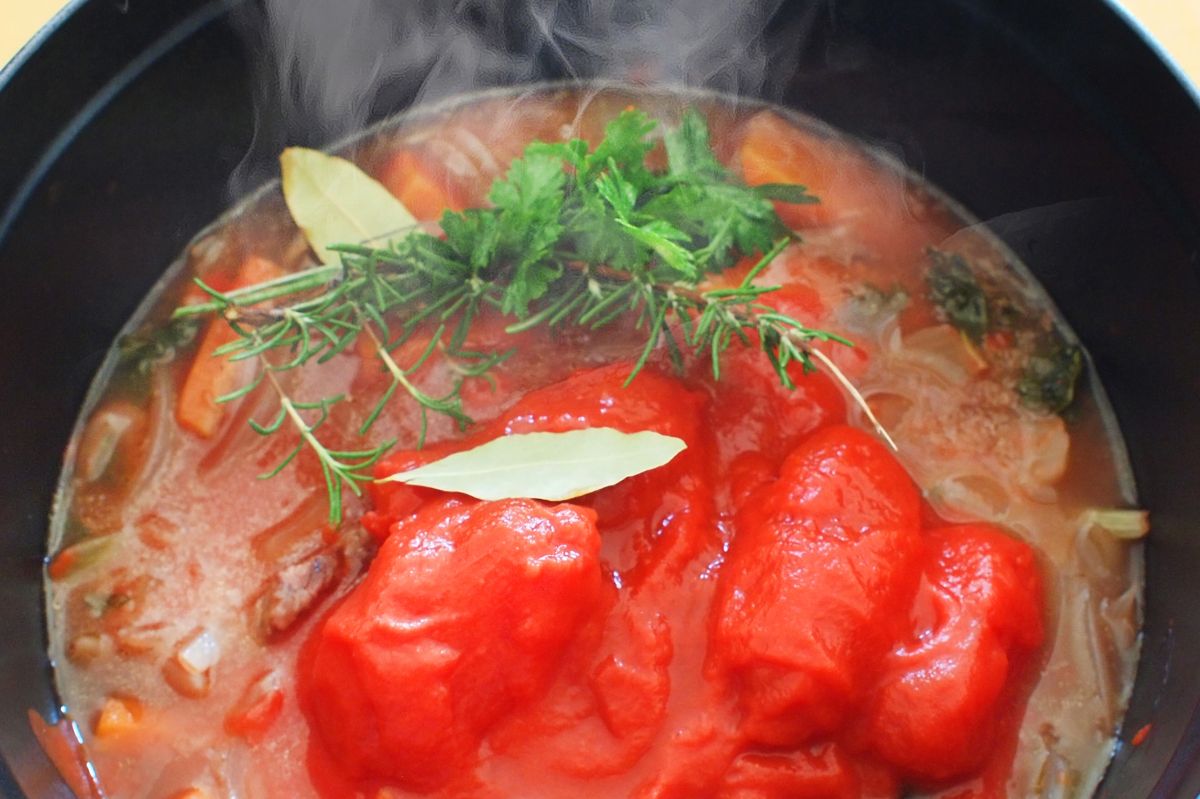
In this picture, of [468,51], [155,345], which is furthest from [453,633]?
[468,51]

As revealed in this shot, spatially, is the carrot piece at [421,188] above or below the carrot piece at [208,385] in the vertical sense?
above

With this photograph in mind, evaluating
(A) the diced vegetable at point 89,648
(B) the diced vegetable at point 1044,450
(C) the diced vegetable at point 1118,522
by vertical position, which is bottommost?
(C) the diced vegetable at point 1118,522

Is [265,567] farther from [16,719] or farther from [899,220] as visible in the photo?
[899,220]

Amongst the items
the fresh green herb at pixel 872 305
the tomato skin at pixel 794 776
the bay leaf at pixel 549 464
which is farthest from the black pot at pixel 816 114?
the bay leaf at pixel 549 464

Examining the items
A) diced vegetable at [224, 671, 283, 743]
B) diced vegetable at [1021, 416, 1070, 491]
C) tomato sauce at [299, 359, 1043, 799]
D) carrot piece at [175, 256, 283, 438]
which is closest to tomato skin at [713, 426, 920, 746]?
tomato sauce at [299, 359, 1043, 799]

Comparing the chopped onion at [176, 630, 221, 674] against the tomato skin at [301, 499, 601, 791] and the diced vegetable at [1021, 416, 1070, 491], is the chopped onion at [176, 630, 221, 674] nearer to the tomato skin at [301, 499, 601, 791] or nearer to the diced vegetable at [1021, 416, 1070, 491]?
the tomato skin at [301, 499, 601, 791]

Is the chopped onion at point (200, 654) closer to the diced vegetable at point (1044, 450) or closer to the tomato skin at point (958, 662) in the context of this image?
the tomato skin at point (958, 662)

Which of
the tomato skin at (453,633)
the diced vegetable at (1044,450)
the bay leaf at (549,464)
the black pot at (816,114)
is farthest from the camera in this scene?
the diced vegetable at (1044,450)

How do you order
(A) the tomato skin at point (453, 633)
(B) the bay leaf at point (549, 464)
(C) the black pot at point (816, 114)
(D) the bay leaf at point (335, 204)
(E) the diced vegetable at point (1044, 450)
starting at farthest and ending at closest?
(D) the bay leaf at point (335, 204), (E) the diced vegetable at point (1044, 450), (C) the black pot at point (816, 114), (B) the bay leaf at point (549, 464), (A) the tomato skin at point (453, 633)

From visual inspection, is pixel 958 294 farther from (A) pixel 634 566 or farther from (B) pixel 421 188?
(B) pixel 421 188
